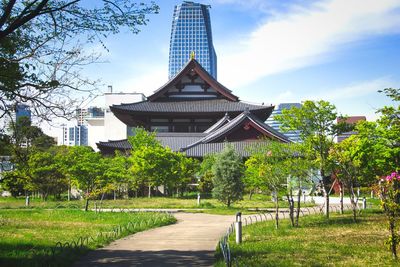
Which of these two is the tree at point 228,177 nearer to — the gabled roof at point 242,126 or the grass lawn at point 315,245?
the grass lawn at point 315,245

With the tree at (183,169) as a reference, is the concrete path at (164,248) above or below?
below

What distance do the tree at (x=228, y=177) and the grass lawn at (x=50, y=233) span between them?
7.63m

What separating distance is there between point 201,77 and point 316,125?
2957cm

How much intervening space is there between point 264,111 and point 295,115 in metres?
28.5

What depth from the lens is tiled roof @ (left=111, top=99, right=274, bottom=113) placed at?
47.2 m

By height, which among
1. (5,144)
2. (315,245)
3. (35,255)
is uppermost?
(5,144)

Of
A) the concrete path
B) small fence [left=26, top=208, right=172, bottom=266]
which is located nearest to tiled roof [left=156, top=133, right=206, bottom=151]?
the concrete path

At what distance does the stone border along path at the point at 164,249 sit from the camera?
11.0 meters

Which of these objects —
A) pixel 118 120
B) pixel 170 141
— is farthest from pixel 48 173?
pixel 118 120

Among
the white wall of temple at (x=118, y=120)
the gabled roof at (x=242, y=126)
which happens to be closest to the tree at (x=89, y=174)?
the gabled roof at (x=242, y=126)

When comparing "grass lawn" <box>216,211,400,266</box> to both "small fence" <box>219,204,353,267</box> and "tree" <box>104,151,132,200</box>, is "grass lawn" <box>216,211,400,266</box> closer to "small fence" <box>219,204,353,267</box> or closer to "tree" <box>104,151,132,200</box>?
"small fence" <box>219,204,353,267</box>

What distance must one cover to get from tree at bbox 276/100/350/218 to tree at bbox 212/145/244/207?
7.41 meters

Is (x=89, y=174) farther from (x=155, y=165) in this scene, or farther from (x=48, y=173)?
(x=48, y=173)

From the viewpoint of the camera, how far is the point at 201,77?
49312 mm
